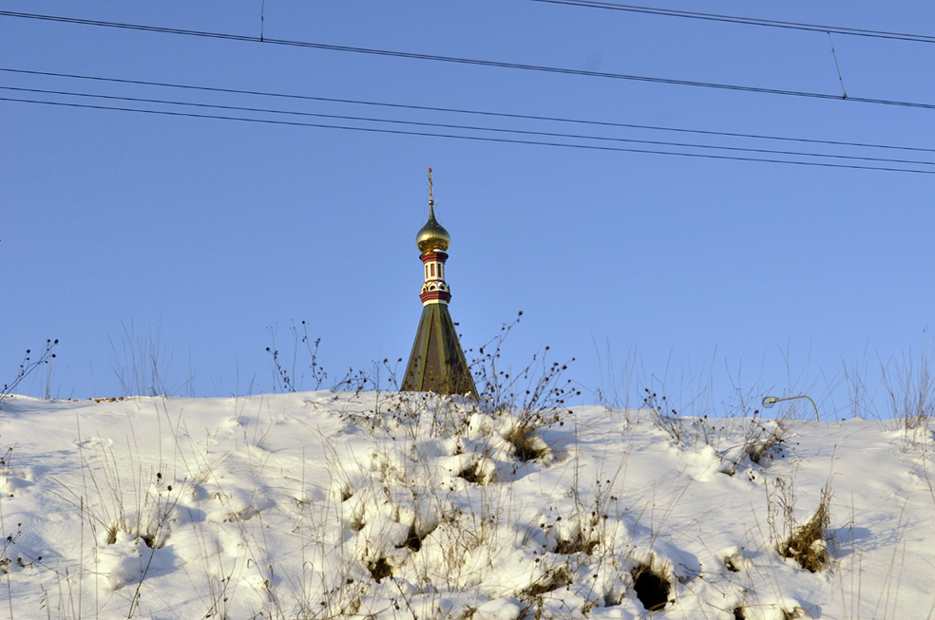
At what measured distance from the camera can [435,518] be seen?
13.2 ft

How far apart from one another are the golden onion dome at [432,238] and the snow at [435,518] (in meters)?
20.4

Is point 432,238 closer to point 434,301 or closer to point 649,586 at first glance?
point 434,301

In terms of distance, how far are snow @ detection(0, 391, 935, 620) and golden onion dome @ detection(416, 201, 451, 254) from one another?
20.4 m

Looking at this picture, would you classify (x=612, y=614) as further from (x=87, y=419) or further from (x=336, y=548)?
(x=87, y=419)

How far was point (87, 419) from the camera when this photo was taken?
5.33 metres

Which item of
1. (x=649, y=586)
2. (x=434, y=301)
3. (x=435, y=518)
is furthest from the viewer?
(x=434, y=301)

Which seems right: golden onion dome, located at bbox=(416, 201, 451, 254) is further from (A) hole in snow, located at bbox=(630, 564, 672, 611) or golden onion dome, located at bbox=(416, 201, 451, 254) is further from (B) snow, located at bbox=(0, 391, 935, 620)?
(A) hole in snow, located at bbox=(630, 564, 672, 611)

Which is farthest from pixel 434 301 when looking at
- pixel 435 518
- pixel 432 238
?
pixel 435 518

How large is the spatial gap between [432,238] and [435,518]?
72.2 feet

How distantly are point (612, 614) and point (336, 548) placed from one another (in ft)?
4.58

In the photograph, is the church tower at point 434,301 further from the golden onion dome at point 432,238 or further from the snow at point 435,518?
the snow at point 435,518

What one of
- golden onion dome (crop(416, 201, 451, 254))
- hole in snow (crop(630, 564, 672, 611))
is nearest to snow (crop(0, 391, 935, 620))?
hole in snow (crop(630, 564, 672, 611))

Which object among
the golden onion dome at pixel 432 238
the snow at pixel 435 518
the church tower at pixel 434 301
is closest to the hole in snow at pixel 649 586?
the snow at pixel 435 518

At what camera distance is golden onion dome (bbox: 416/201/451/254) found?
25781 millimetres
